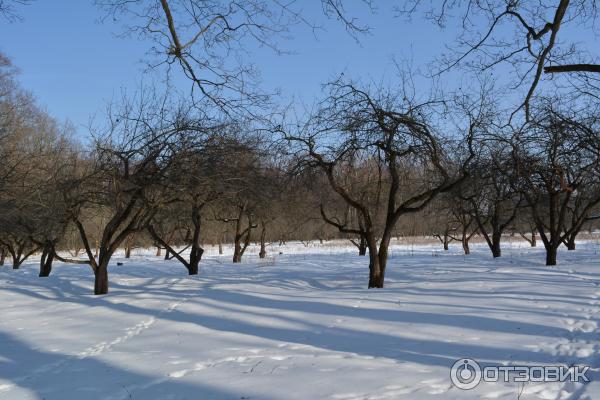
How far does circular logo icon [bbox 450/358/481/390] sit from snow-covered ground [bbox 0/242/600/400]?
0.29 feet

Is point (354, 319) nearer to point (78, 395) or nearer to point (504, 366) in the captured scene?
point (504, 366)

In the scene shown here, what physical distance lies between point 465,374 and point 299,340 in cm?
218

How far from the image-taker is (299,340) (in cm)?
566

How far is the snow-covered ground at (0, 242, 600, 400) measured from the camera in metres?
3.99

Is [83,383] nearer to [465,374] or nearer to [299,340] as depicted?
[299,340]

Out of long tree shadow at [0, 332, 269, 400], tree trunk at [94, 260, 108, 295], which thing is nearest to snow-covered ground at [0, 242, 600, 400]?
long tree shadow at [0, 332, 269, 400]

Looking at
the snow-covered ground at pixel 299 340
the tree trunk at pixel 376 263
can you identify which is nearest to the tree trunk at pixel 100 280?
the snow-covered ground at pixel 299 340

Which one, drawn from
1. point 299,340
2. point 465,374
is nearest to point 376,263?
point 299,340

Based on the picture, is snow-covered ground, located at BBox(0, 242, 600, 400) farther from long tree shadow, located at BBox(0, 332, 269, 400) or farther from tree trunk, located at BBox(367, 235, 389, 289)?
tree trunk, located at BBox(367, 235, 389, 289)

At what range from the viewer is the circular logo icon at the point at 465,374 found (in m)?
3.78

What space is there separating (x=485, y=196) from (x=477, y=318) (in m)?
12.7

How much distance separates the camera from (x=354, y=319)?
262 inches

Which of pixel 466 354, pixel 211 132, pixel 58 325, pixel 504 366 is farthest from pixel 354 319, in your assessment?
pixel 211 132

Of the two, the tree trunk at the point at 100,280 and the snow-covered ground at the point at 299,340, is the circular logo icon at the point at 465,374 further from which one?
the tree trunk at the point at 100,280
